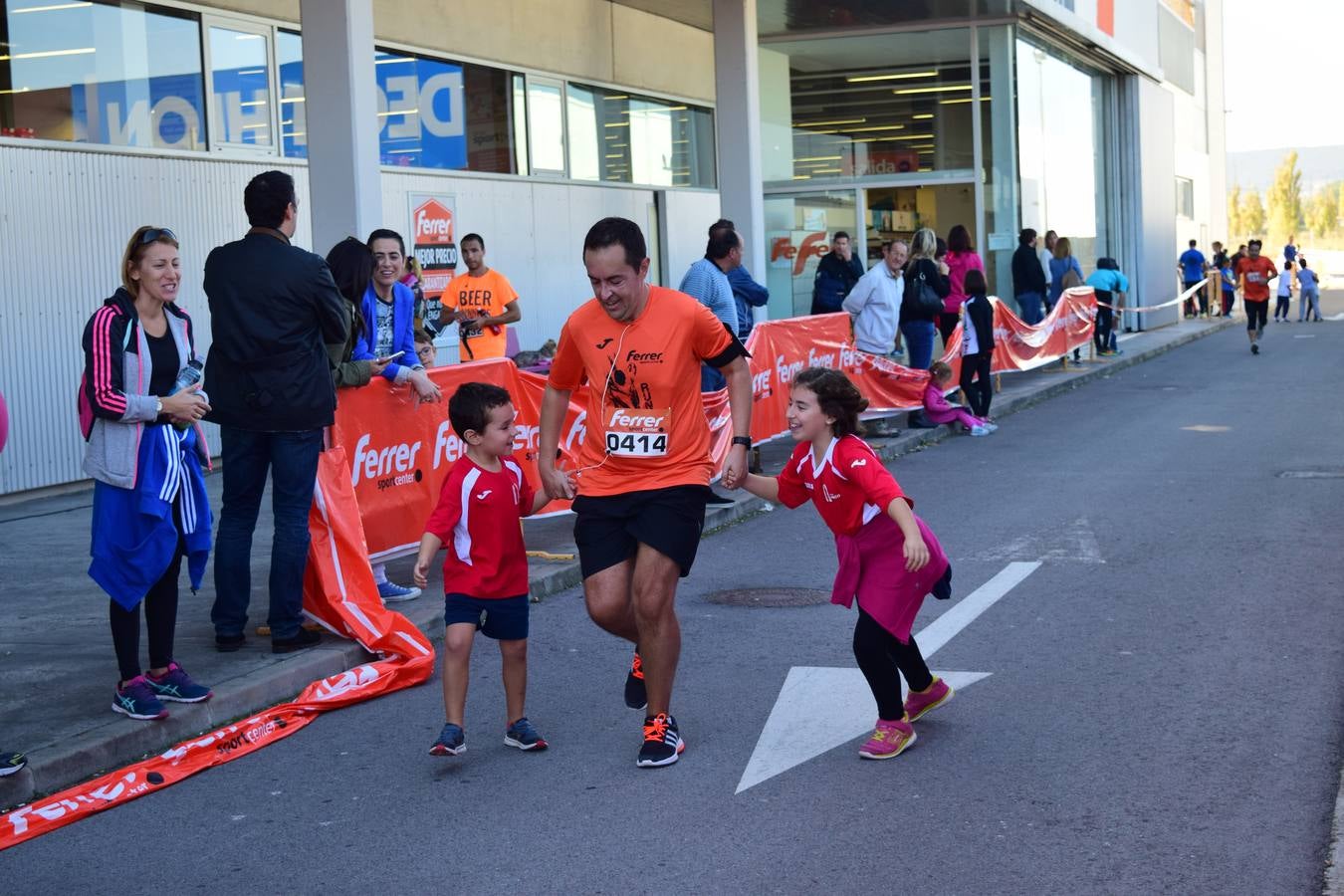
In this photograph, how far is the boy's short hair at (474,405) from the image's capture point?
5816 millimetres

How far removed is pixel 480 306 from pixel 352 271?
196 inches

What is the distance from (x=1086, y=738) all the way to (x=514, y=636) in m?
2.09

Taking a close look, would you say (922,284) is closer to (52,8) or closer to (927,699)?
(52,8)

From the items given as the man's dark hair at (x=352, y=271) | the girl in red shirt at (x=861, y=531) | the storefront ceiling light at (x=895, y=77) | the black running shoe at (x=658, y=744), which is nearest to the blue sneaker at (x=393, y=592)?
the man's dark hair at (x=352, y=271)

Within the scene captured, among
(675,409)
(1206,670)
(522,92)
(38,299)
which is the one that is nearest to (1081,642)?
(1206,670)

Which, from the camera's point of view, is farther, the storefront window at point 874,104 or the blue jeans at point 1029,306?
the storefront window at point 874,104

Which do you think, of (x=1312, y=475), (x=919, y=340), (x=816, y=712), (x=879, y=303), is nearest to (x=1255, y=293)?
(x=919, y=340)

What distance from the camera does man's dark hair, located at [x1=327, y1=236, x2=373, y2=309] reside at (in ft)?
26.0

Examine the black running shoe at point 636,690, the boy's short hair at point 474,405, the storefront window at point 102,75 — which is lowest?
the black running shoe at point 636,690

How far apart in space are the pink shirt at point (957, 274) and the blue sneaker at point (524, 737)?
39.5 ft

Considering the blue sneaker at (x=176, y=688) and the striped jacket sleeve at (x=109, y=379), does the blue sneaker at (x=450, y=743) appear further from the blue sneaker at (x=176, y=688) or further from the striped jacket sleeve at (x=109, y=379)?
the striped jacket sleeve at (x=109, y=379)

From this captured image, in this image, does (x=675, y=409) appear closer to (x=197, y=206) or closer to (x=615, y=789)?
(x=615, y=789)

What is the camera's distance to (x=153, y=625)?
6.26 m

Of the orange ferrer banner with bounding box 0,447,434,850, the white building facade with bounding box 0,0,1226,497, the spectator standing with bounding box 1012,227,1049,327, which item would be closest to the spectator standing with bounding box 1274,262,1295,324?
the white building facade with bounding box 0,0,1226,497
